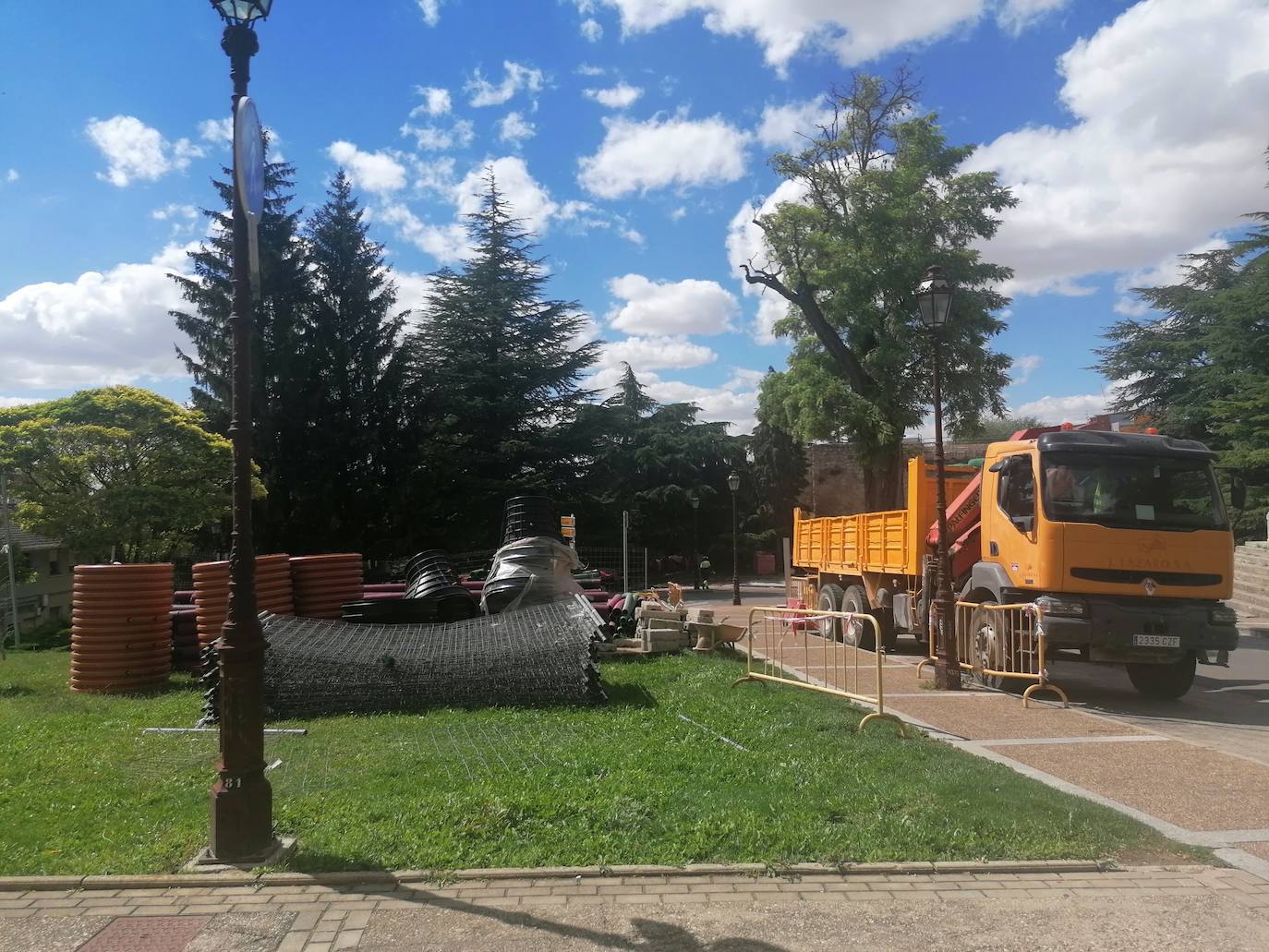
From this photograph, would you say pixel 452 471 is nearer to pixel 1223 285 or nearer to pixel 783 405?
pixel 783 405

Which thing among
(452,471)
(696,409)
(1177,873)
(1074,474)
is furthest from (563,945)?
(696,409)

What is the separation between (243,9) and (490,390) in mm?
32738

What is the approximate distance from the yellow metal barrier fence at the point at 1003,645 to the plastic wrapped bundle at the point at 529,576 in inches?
208

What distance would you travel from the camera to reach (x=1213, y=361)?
37.3m

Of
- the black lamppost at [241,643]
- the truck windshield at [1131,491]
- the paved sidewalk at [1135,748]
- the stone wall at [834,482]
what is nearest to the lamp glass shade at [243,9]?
the black lamppost at [241,643]

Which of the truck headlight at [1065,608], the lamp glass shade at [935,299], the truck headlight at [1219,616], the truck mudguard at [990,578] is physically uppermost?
the lamp glass shade at [935,299]

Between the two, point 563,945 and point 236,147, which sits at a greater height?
point 236,147

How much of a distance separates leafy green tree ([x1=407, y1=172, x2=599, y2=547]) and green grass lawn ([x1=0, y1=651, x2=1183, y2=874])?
27357mm

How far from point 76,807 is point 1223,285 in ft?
154

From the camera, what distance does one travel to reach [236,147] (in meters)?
5.06

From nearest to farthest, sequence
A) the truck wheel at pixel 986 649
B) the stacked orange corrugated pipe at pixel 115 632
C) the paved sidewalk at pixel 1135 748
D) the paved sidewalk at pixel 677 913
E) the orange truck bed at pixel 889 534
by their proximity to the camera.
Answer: the paved sidewalk at pixel 677 913, the paved sidewalk at pixel 1135 748, the stacked orange corrugated pipe at pixel 115 632, the truck wheel at pixel 986 649, the orange truck bed at pixel 889 534

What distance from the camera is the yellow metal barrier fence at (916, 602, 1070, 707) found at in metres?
10.2

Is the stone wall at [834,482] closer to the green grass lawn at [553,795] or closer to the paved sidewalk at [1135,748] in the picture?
the paved sidewalk at [1135,748]

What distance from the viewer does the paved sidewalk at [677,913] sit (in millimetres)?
3936
